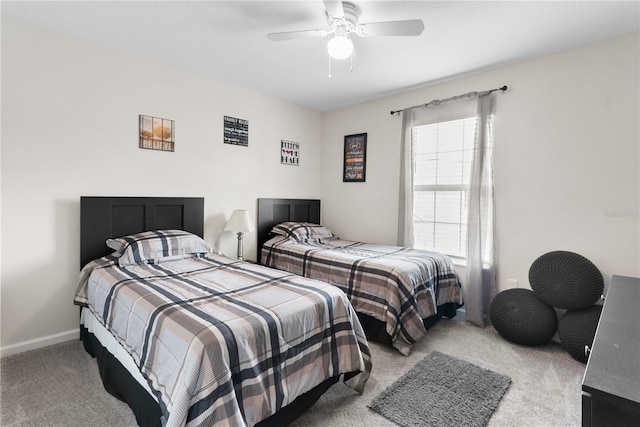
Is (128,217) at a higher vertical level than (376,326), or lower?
higher

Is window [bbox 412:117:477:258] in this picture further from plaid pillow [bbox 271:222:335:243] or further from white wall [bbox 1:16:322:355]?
white wall [bbox 1:16:322:355]

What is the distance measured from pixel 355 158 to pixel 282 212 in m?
1.22

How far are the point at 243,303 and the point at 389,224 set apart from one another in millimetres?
2603

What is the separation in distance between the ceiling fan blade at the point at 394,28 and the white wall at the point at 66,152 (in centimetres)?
195

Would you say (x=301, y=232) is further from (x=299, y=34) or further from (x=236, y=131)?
(x=299, y=34)

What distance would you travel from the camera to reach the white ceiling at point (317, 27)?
2098 millimetres

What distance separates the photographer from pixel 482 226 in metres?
3.08

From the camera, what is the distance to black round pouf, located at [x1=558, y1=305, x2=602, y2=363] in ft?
7.51

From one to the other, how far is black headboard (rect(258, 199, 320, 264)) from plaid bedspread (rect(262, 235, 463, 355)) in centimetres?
50

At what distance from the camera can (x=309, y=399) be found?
5.60 ft

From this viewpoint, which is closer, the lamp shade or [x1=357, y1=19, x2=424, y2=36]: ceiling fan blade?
[x1=357, y1=19, x2=424, y2=36]: ceiling fan blade

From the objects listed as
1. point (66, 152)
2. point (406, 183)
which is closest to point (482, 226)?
point (406, 183)

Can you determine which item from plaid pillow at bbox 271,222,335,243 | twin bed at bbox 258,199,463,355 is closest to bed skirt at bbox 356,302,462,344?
twin bed at bbox 258,199,463,355

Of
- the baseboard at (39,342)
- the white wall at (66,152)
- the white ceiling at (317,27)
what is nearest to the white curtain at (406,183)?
the white ceiling at (317,27)
